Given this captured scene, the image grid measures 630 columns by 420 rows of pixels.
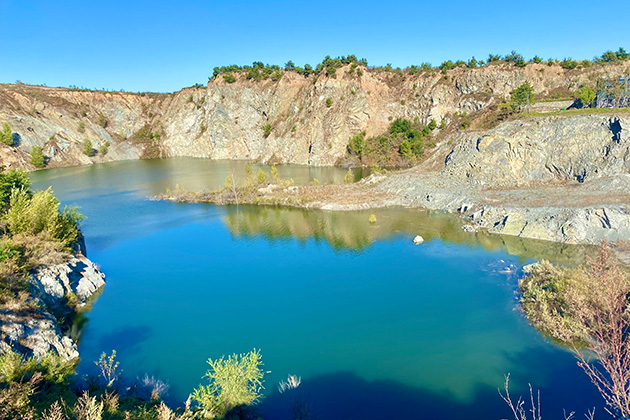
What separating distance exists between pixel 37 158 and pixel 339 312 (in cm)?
8124

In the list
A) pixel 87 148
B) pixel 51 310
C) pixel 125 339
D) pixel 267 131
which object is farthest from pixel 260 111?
pixel 125 339

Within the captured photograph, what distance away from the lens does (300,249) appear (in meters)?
32.3

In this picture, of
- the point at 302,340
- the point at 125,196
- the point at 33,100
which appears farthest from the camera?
the point at 33,100

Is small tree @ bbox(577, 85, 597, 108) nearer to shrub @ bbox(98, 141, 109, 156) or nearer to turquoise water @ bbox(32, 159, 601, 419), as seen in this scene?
turquoise water @ bbox(32, 159, 601, 419)

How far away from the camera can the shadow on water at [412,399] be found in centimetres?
1453

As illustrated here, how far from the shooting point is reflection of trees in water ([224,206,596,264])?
29669 mm

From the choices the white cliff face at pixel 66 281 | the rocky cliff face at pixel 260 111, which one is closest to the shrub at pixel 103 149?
the rocky cliff face at pixel 260 111

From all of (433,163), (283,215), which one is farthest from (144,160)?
(433,163)

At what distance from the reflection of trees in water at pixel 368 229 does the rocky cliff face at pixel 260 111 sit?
34196 mm

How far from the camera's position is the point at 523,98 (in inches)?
2117

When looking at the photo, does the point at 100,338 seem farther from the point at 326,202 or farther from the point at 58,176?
the point at 58,176

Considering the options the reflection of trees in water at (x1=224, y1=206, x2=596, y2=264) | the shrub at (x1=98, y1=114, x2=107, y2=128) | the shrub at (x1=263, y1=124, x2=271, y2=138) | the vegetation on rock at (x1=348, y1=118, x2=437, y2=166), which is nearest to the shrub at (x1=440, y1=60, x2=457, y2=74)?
the vegetation on rock at (x1=348, y1=118, x2=437, y2=166)

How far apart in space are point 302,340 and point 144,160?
3405 inches

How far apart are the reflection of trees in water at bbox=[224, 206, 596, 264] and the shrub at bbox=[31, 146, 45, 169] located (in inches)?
2182
